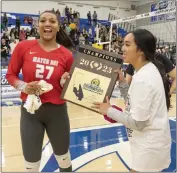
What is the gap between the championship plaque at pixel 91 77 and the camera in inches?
65.9

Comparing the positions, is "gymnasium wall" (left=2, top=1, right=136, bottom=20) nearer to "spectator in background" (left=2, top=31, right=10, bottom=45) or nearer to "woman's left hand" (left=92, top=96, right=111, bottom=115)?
"spectator in background" (left=2, top=31, right=10, bottom=45)

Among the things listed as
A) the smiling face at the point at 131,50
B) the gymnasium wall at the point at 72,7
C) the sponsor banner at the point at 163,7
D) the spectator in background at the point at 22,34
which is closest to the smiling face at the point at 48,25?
the smiling face at the point at 131,50

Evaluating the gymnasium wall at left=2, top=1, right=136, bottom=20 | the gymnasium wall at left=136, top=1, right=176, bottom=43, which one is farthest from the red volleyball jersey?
the gymnasium wall at left=2, top=1, right=136, bottom=20

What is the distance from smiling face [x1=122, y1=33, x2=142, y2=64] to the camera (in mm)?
1446

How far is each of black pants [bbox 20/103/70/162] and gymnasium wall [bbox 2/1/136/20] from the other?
9877 millimetres

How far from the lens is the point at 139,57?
146 cm

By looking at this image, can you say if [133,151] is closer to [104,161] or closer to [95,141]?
[104,161]

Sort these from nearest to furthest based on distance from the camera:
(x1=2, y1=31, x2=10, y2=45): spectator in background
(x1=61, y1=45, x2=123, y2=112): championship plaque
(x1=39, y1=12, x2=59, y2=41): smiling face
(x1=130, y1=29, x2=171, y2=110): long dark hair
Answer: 1. (x1=130, y1=29, x2=171, y2=110): long dark hair
2. (x1=61, y1=45, x2=123, y2=112): championship plaque
3. (x1=39, y1=12, x2=59, y2=41): smiling face
4. (x1=2, y1=31, x2=10, y2=45): spectator in background

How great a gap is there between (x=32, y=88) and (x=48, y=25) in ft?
1.46

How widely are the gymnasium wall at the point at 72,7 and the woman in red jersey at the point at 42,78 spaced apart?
9.78 metres

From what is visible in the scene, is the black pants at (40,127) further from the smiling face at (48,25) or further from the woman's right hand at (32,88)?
the smiling face at (48,25)

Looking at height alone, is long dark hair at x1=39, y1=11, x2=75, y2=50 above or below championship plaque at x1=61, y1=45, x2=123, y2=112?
above

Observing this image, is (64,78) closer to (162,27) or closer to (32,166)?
(32,166)

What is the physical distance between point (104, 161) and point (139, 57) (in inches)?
66.4
